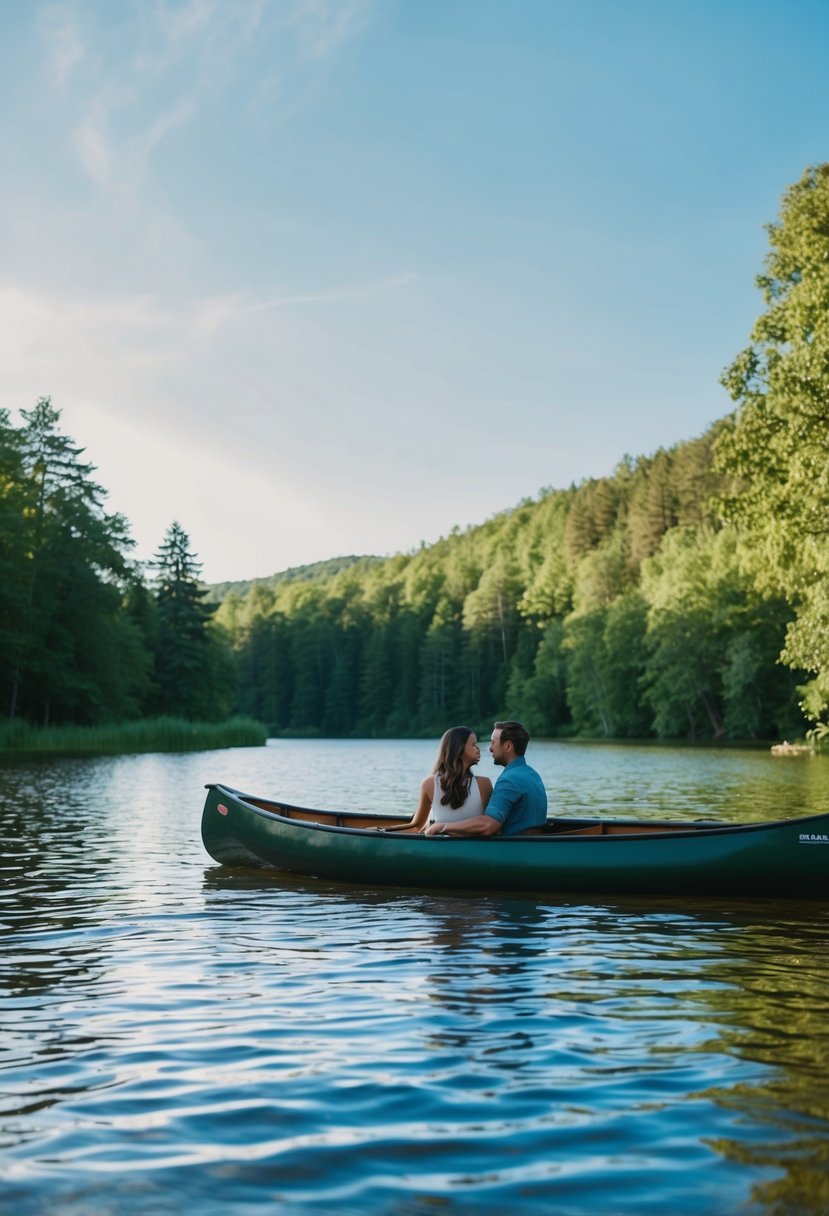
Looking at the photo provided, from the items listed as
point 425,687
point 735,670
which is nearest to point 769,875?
point 735,670

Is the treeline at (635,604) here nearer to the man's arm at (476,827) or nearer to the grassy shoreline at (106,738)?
the man's arm at (476,827)

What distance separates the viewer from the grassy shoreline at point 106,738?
41781 mm

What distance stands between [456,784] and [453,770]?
202mm

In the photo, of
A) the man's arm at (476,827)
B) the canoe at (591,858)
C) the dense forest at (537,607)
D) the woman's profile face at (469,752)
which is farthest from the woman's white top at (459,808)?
the dense forest at (537,607)

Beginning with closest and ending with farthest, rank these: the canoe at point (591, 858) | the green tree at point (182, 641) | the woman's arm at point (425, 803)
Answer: the canoe at point (591, 858)
the woman's arm at point (425, 803)
the green tree at point (182, 641)

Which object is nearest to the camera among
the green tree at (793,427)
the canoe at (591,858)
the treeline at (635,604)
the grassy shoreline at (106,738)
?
the canoe at (591,858)

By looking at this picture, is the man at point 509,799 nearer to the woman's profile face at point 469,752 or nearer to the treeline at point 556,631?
the woman's profile face at point 469,752


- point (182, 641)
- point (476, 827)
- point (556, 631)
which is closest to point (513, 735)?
point (476, 827)

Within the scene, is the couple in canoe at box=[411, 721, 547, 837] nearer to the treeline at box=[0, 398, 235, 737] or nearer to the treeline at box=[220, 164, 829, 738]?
the treeline at box=[220, 164, 829, 738]

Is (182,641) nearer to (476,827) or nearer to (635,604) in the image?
(635,604)

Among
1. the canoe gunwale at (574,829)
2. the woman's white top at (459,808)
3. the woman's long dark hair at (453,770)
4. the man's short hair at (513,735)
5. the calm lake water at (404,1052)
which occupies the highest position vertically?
the man's short hair at (513,735)

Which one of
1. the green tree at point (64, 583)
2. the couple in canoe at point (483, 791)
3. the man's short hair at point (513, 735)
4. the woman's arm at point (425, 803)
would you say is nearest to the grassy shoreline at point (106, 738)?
the green tree at point (64, 583)

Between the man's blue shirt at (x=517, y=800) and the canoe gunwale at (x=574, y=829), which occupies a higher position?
the man's blue shirt at (x=517, y=800)

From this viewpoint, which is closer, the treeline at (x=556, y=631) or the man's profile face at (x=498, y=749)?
the man's profile face at (x=498, y=749)
